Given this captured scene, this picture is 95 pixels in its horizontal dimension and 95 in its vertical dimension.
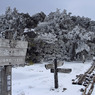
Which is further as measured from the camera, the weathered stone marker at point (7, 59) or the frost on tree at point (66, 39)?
the frost on tree at point (66, 39)

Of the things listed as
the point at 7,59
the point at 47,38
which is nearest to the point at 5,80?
the point at 7,59

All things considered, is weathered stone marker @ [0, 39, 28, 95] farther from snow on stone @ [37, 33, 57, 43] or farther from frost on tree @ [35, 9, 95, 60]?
snow on stone @ [37, 33, 57, 43]

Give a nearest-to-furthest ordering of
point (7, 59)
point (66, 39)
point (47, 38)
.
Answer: point (7, 59)
point (47, 38)
point (66, 39)

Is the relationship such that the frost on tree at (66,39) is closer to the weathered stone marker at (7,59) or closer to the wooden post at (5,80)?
the weathered stone marker at (7,59)

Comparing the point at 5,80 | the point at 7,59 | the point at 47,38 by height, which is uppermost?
the point at 47,38

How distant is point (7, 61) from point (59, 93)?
3.57m

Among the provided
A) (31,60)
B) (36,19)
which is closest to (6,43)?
(31,60)

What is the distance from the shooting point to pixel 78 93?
5309 mm

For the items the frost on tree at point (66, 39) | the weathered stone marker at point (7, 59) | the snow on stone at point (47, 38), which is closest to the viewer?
the weathered stone marker at point (7, 59)

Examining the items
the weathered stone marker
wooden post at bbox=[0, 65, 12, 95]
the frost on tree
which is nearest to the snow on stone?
the frost on tree

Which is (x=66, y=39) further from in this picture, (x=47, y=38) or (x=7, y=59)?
(x=7, y=59)

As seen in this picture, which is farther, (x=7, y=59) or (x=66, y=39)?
(x=66, y=39)

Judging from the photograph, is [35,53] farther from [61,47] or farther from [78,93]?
[78,93]

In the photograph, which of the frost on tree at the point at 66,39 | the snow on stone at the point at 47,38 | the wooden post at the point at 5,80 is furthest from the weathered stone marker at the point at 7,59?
the snow on stone at the point at 47,38
